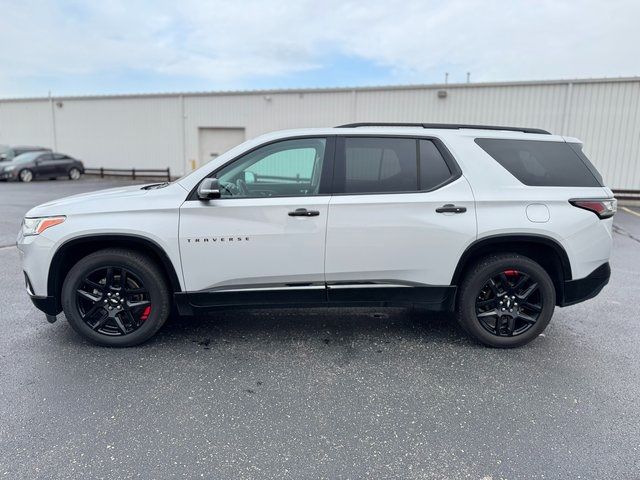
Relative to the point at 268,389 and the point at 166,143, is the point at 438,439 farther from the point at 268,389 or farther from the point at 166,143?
the point at 166,143

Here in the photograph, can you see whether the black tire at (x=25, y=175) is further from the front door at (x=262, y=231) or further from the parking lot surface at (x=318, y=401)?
the front door at (x=262, y=231)

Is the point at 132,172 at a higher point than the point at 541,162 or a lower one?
lower

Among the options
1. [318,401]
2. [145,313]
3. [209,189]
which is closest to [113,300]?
[145,313]

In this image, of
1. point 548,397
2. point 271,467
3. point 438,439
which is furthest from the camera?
point 548,397

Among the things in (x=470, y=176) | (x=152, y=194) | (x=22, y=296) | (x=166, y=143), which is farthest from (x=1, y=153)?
(x=470, y=176)

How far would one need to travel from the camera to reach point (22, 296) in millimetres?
5098

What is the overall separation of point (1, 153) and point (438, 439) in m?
25.8

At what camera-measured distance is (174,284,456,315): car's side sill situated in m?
3.69

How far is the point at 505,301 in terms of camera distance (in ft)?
12.5

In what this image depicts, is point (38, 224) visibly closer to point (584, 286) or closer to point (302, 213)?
point (302, 213)

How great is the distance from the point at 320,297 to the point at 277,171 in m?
1.12

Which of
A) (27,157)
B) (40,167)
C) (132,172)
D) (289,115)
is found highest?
(289,115)

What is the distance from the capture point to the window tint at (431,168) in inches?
146

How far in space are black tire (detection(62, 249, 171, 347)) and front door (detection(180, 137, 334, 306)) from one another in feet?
0.97
